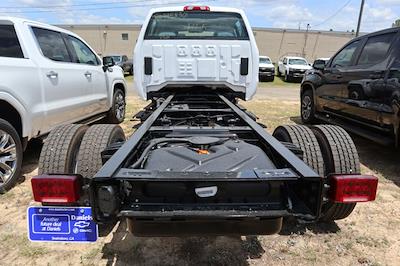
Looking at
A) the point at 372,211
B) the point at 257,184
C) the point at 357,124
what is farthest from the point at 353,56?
the point at 257,184

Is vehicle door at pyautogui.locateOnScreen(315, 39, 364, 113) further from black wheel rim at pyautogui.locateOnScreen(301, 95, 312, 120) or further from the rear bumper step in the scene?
the rear bumper step

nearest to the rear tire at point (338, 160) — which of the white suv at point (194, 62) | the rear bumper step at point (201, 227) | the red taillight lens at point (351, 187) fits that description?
the red taillight lens at point (351, 187)

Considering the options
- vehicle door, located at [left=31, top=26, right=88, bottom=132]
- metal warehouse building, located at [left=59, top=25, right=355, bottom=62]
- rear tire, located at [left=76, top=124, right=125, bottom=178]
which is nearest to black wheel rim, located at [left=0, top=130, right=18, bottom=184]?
vehicle door, located at [left=31, top=26, right=88, bottom=132]

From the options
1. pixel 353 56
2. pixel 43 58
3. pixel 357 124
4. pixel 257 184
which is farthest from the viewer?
pixel 353 56

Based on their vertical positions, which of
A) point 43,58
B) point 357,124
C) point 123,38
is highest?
point 123,38

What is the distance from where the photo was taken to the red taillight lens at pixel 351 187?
79.4 inches

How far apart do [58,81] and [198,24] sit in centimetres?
223

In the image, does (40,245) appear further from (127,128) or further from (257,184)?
(127,128)

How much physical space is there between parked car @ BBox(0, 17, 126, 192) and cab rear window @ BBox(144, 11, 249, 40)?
4.36ft

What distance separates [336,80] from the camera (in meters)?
6.23

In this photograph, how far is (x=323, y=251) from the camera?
274 centimetres

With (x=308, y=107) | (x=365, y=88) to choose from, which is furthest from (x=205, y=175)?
(x=308, y=107)

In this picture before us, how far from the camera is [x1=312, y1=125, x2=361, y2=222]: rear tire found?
2641mm

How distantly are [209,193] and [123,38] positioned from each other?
38977 millimetres
